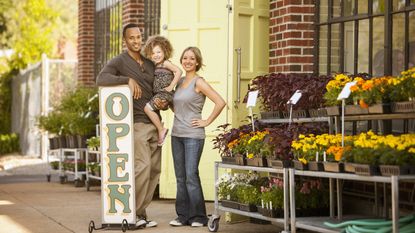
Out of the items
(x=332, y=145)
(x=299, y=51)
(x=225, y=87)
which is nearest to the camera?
(x=332, y=145)

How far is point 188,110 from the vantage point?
33.4ft

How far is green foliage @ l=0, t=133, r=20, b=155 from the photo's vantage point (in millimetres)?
27344

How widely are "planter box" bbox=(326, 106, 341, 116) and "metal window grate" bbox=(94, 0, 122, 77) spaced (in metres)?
9.14

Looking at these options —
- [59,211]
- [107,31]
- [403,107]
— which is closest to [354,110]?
[403,107]

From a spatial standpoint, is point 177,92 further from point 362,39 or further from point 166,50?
point 362,39

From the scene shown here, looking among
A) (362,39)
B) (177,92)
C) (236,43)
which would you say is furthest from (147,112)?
(362,39)

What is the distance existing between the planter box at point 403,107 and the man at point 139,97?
3042mm

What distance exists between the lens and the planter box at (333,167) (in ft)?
26.1

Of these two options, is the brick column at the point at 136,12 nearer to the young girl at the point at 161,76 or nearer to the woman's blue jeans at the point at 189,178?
the young girl at the point at 161,76

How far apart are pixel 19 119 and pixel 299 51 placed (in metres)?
17.5

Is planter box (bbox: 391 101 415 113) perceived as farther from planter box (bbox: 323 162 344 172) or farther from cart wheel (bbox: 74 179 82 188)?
cart wheel (bbox: 74 179 82 188)

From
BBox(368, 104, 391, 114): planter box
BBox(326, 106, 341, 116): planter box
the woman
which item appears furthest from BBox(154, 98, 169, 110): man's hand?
BBox(368, 104, 391, 114): planter box

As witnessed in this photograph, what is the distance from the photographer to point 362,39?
392 inches

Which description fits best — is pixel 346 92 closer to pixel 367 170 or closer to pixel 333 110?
pixel 333 110
